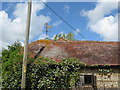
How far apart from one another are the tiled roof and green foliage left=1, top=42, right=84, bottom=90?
1.26 m

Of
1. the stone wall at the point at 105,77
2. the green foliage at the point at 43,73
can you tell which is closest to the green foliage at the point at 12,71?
the green foliage at the point at 43,73

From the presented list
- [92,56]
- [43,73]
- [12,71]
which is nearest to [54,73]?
[43,73]

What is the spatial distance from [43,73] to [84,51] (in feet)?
15.7

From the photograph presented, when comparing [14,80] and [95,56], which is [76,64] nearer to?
[95,56]

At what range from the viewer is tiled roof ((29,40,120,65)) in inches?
575

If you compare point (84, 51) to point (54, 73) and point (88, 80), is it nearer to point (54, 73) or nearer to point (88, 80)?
point (88, 80)

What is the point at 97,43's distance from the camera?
58.6 ft

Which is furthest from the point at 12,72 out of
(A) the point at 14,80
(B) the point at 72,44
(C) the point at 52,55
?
(B) the point at 72,44

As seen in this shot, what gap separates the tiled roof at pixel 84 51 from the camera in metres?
14.6

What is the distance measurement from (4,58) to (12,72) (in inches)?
76.8

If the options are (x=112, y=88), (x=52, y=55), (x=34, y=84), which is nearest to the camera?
(x=34, y=84)

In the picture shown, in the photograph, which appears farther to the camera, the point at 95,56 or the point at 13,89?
the point at 95,56

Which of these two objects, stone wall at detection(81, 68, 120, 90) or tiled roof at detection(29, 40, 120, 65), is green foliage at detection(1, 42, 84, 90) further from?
tiled roof at detection(29, 40, 120, 65)

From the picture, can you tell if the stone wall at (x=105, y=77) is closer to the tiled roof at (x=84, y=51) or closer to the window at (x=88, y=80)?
the window at (x=88, y=80)
